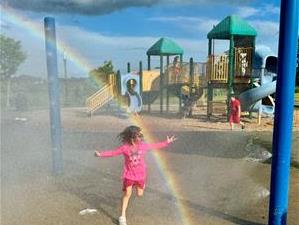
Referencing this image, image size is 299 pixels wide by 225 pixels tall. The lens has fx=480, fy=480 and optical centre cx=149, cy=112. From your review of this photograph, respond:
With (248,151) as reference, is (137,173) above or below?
above

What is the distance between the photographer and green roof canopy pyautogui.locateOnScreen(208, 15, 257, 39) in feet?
73.9

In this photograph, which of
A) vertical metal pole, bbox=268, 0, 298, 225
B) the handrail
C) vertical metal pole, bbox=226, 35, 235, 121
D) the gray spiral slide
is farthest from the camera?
the handrail

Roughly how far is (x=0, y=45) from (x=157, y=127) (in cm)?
2619

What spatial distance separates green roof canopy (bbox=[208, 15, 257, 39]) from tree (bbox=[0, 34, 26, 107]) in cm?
2351

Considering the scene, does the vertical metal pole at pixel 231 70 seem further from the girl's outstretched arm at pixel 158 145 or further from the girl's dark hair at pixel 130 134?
the girl's dark hair at pixel 130 134

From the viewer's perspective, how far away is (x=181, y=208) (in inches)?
250

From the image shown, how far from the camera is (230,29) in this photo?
2241 centimetres

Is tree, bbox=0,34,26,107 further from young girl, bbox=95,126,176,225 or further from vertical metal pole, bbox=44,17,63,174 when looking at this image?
young girl, bbox=95,126,176,225

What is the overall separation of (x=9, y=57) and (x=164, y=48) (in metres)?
19.2

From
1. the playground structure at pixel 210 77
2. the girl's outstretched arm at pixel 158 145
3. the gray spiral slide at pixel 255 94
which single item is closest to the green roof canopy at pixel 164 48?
the playground structure at pixel 210 77

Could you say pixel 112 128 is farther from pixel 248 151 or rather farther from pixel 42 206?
pixel 42 206

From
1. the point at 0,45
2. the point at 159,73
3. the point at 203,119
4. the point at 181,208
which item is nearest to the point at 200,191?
the point at 181,208

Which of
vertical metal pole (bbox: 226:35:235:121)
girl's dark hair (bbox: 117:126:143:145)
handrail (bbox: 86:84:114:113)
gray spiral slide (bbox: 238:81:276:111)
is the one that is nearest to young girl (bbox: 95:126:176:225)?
girl's dark hair (bbox: 117:126:143:145)

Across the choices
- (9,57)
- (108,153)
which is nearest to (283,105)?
(108,153)
